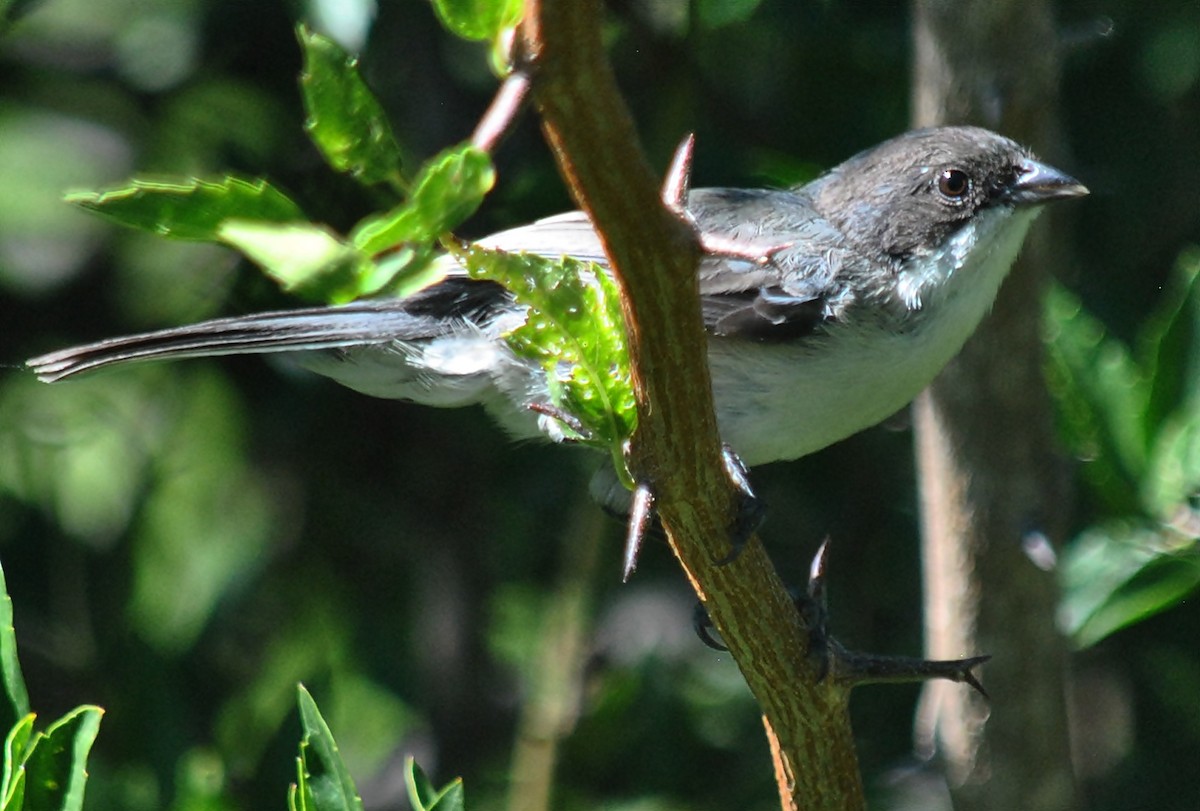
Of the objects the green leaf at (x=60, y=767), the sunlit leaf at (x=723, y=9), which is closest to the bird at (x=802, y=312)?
the sunlit leaf at (x=723, y=9)

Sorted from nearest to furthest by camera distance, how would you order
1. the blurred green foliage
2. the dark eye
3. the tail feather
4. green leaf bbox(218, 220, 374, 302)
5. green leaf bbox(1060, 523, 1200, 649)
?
green leaf bbox(218, 220, 374, 302)
the tail feather
green leaf bbox(1060, 523, 1200, 649)
the dark eye
the blurred green foliage

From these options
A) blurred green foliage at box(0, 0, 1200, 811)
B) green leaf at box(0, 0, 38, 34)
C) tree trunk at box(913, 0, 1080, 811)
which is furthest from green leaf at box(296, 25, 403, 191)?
green leaf at box(0, 0, 38, 34)

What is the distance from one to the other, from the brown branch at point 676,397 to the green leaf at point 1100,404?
1.28 meters

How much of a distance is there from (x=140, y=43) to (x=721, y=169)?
71.6 inches

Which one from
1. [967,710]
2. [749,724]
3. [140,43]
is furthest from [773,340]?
[140,43]

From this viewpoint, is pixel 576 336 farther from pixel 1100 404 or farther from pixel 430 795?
pixel 1100 404

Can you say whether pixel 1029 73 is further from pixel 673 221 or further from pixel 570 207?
pixel 673 221

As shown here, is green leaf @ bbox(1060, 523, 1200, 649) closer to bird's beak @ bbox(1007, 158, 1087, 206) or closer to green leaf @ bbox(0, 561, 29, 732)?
bird's beak @ bbox(1007, 158, 1087, 206)

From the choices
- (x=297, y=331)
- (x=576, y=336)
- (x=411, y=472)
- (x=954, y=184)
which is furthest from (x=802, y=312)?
(x=576, y=336)

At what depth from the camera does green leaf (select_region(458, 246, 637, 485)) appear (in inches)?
57.9

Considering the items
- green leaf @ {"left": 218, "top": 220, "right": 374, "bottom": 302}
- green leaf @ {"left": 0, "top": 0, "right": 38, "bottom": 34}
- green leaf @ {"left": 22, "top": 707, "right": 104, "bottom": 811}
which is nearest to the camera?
green leaf @ {"left": 218, "top": 220, "right": 374, "bottom": 302}

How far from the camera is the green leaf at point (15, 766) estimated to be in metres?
1.83

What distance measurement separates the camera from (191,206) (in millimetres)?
1182

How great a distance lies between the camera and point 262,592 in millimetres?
4531
